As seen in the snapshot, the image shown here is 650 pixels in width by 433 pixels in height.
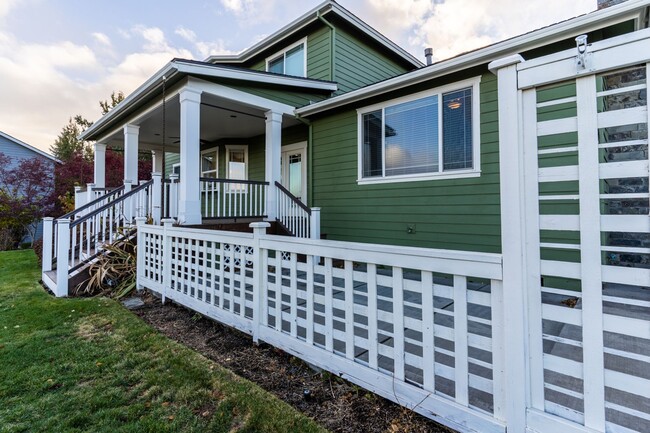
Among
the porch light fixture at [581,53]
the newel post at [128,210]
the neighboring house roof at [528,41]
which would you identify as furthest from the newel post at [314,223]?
the porch light fixture at [581,53]

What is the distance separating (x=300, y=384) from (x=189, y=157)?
15.2 ft

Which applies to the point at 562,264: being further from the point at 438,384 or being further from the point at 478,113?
the point at 478,113

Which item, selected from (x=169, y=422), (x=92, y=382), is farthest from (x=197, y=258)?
(x=169, y=422)

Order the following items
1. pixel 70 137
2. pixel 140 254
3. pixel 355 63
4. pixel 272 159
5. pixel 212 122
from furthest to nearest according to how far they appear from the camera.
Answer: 1. pixel 70 137
2. pixel 355 63
3. pixel 212 122
4. pixel 272 159
5. pixel 140 254

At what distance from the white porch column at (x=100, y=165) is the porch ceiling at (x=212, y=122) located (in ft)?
0.99

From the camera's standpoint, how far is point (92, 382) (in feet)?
8.03

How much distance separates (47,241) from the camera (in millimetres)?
5422

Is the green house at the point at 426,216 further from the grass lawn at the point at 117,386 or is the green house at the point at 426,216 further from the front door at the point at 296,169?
the grass lawn at the point at 117,386

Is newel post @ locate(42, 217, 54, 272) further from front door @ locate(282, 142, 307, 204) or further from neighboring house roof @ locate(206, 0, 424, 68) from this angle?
neighboring house roof @ locate(206, 0, 424, 68)

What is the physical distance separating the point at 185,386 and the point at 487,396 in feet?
6.77

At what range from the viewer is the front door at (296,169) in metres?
8.39

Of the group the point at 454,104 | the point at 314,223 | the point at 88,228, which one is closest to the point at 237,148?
the point at 314,223

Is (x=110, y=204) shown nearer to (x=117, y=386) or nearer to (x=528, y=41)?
(x=117, y=386)

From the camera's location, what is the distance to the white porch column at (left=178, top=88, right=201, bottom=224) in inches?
224
